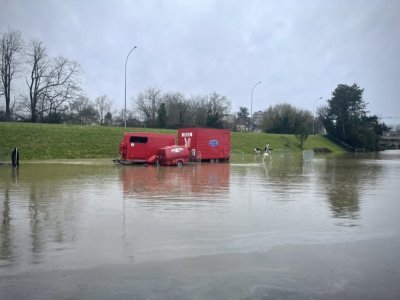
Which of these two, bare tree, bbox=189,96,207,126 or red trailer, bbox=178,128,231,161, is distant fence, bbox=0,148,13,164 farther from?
bare tree, bbox=189,96,207,126

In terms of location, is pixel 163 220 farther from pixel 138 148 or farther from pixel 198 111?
pixel 198 111

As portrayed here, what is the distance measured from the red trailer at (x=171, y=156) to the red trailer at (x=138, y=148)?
843 mm

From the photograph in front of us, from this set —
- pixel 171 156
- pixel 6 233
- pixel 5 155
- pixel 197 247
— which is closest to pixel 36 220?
pixel 6 233

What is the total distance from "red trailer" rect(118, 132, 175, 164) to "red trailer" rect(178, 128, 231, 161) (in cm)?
466

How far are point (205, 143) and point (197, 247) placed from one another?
101 ft

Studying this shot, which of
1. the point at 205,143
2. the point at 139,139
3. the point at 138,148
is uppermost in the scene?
the point at 139,139

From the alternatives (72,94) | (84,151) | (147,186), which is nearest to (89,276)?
(147,186)

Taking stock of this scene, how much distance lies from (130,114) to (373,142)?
181ft

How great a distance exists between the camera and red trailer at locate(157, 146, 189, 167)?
3189 cm

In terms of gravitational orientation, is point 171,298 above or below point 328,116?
A: below

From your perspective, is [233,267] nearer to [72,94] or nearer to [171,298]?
[171,298]

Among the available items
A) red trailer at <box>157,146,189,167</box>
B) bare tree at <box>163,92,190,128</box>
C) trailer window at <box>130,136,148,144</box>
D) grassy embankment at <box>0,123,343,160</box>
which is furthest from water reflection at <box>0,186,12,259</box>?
bare tree at <box>163,92,190,128</box>

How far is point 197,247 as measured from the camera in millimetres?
7613

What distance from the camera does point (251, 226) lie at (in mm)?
9445
